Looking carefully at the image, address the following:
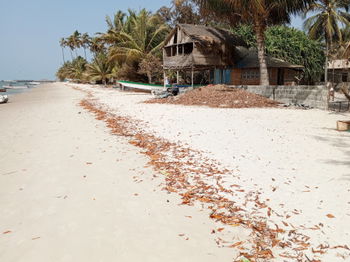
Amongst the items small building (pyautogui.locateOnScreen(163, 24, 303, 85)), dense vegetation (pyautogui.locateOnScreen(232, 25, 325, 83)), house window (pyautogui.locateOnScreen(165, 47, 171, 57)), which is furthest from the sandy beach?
dense vegetation (pyautogui.locateOnScreen(232, 25, 325, 83))

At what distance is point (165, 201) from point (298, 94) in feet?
42.7

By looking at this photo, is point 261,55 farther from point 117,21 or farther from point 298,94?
point 117,21

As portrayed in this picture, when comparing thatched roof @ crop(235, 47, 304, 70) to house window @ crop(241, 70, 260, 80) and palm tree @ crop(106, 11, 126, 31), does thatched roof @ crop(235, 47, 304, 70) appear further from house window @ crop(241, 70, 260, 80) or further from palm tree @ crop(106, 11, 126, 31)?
palm tree @ crop(106, 11, 126, 31)

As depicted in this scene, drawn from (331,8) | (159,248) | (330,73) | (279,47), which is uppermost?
(331,8)

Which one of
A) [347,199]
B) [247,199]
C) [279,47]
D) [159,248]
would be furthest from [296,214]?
[279,47]

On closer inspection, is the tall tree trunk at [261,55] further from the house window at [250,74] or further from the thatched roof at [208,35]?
the house window at [250,74]

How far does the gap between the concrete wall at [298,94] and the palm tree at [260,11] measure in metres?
1.67

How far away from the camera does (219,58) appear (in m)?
22.3

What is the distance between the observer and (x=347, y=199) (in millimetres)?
3441

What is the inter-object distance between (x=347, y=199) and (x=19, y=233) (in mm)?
4199

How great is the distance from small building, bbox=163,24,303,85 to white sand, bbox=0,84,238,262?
17.1 m

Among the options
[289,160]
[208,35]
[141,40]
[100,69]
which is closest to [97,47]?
[100,69]

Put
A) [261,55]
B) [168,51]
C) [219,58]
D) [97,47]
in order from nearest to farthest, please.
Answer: [261,55] < [219,58] < [168,51] < [97,47]

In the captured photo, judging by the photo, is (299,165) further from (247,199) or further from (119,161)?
(119,161)
